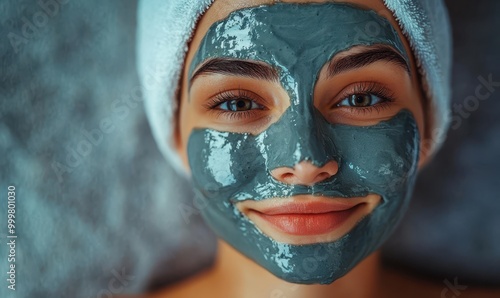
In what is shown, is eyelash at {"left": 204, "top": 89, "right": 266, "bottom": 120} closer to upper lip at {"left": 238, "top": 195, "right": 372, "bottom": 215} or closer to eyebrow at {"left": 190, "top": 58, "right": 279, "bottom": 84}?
eyebrow at {"left": 190, "top": 58, "right": 279, "bottom": 84}

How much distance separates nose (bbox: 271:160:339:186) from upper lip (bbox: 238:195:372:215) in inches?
1.3

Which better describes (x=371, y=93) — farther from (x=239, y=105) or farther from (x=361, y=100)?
(x=239, y=105)

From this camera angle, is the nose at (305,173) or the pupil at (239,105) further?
the pupil at (239,105)

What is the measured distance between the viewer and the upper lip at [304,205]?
3.13 ft

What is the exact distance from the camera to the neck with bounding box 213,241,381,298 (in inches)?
43.9

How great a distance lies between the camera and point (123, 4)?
1411mm

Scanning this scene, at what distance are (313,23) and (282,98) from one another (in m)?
0.14

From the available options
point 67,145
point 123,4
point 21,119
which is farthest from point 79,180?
point 123,4

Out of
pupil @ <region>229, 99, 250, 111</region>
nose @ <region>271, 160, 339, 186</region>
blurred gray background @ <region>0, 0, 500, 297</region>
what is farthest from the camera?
blurred gray background @ <region>0, 0, 500, 297</region>

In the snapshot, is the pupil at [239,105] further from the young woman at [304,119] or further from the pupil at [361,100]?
the pupil at [361,100]

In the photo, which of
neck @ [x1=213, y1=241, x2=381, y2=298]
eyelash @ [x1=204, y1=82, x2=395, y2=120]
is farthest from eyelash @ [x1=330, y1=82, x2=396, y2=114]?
neck @ [x1=213, y1=241, x2=381, y2=298]

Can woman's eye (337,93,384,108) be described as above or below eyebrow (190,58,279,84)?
below

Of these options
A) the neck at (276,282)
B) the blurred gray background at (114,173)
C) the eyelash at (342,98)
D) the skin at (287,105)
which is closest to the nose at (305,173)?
the skin at (287,105)

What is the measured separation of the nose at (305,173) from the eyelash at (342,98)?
4.9 inches
